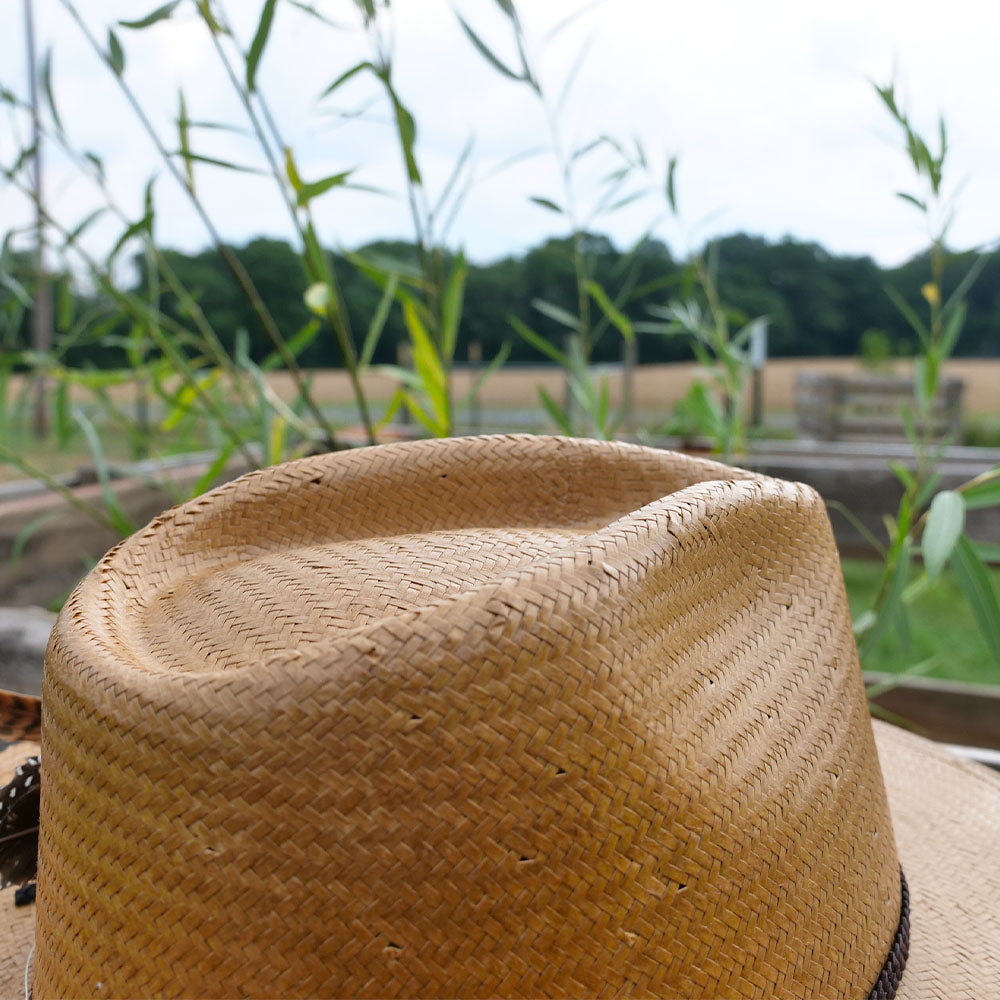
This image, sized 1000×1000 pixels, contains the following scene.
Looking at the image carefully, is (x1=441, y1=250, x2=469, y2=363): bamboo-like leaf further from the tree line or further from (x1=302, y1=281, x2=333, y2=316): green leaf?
the tree line

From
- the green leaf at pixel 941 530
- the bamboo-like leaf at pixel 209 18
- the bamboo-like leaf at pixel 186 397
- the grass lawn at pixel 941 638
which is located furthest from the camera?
the grass lawn at pixel 941 638

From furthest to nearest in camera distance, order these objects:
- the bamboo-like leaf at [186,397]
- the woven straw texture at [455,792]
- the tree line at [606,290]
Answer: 1. the tree line at [606,290]
2. the bamboo-like leaf at [186,397]
3. the woven straw texture at [455,792]

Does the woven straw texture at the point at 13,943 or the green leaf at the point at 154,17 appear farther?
the green leaf at the point at 154,17

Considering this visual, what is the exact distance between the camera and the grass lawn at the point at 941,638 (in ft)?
10.2

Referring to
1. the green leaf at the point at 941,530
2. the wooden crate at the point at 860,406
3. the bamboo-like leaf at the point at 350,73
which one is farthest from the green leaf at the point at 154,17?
the wooden crate at the point at 860,406

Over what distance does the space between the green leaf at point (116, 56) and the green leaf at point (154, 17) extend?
0.13m

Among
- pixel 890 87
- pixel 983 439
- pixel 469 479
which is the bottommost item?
pixel 983 439

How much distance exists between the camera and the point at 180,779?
464 mm

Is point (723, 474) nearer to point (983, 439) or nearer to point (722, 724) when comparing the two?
point (722, 724)

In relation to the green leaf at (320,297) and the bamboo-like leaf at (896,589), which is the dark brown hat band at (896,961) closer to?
the bamboo-like leaf at (896,589)

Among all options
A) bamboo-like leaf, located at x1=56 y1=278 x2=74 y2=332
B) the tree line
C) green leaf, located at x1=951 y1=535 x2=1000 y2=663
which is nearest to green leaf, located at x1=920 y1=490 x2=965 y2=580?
green leaf, located at x1=951 y1=535 x2=1000 y2=663

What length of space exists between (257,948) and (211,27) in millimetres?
1041

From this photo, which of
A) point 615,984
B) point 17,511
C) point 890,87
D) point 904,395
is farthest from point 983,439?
→ point 615,984

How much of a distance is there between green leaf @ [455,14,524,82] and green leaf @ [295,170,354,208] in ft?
0.93
